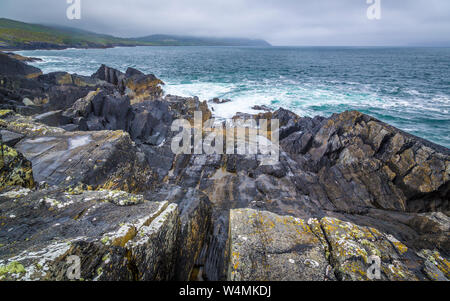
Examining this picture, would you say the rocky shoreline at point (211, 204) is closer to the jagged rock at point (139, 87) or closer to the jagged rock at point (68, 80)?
the jagged rock at point (139, 87)

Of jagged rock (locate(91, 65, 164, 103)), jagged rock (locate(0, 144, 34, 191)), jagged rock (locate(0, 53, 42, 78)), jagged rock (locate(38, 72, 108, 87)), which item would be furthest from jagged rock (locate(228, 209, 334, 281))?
jagged rock (locate(0, 53, 42, 78))

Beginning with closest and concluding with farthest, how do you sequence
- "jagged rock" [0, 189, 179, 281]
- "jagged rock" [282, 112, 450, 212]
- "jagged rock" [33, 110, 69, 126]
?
1. "jagged rock" [0, 189, 179, 281]
2. "jagged rock" [282, 112, 450, 212]
3. "jagged rock" [33, 110, 69, 126]

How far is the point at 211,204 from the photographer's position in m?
9.91

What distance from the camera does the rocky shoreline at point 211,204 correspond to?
3760 mm

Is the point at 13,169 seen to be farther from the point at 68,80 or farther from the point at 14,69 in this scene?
the point at 14,69

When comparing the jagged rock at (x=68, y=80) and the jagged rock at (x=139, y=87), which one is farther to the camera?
the jagged rock at (x=139, y=87)

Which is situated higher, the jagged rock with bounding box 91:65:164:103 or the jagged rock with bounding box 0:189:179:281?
the jagged rock with bounding box 91:65:164:103

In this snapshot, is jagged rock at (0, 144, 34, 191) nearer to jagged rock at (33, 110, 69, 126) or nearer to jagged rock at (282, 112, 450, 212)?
jagged rock at (33, 110, 69, 126)

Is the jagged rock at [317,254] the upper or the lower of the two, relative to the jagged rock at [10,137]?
lower

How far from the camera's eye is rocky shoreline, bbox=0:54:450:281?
148 inches

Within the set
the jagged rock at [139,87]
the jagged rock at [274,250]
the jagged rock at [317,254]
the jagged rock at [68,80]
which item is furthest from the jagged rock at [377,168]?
the jagged rock at [68,80]

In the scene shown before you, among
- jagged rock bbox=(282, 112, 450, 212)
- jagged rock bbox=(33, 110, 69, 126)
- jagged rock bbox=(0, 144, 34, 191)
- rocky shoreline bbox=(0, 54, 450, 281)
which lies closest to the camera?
rocky shoreline bbox=(0, 54, 450, 281)
